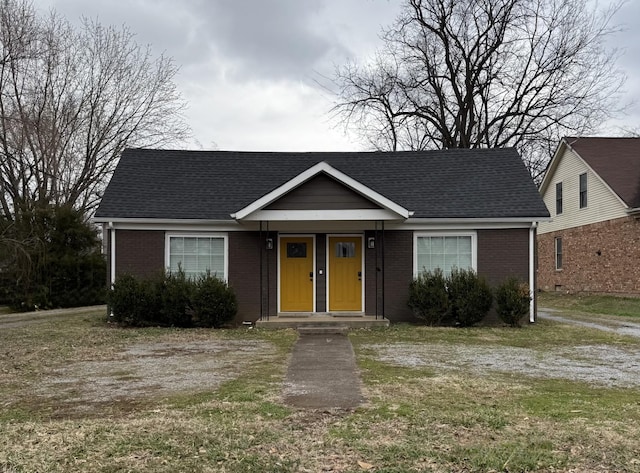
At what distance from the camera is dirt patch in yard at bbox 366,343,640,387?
27.6ft

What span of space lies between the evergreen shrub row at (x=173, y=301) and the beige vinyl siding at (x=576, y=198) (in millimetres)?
16124

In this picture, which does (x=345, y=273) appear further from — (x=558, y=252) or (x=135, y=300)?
(x=558, y=252)

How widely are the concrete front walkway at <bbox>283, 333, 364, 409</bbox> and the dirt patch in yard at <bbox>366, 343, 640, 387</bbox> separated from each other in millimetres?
741

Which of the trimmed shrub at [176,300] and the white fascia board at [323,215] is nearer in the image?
the white fascia board at [323,215]

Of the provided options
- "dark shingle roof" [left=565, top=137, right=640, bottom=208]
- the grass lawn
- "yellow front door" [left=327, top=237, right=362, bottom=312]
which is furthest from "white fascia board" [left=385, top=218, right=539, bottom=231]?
"dark shingle roof" [left=565, top=137, right=640, bottom=208]

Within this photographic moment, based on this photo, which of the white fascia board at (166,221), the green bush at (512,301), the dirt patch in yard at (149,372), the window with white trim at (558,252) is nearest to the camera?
the dirt patch in yard at (149,372)

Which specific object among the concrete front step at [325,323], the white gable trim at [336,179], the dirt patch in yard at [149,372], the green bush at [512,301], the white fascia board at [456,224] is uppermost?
the white gable trim at [336,179]

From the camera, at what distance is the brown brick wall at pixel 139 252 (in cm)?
1531

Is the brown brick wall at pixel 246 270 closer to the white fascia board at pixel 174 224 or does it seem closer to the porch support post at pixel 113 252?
the white fascia board at pixel 174 224

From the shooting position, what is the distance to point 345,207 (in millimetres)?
14242

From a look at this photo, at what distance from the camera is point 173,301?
46.5 ft

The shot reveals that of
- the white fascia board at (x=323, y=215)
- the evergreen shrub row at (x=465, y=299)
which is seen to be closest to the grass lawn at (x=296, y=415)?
the evergreen shrub row at (x=465, y=299)

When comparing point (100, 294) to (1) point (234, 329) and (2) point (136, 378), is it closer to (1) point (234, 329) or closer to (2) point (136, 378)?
(1) point (234, 329)

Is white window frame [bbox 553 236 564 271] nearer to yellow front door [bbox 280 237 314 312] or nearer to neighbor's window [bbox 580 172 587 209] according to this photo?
neighbor's window [bbox 580 172 587 209]
